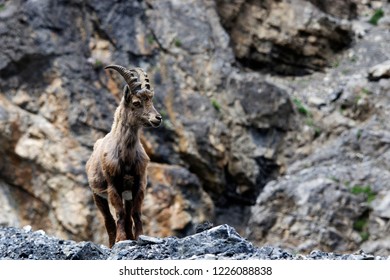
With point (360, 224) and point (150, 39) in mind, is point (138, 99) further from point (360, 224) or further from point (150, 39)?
point (150, 39)

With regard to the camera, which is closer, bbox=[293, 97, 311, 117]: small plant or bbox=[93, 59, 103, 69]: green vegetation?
bbox=[93, 59, 103, 69]: green vegetation

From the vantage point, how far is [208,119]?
2062 centimetres

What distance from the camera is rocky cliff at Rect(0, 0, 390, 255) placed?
19297mm

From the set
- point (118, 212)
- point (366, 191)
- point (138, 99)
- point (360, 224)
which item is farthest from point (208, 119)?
point (118, 212)

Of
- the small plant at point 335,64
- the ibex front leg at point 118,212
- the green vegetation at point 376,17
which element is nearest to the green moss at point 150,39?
the small plant at point 335,64

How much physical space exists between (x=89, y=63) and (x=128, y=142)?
9.78 metres

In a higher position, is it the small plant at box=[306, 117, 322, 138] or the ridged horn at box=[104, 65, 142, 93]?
the ridged horn at box=[104, 65, 142, 93]

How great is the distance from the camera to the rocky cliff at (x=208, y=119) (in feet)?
63.3

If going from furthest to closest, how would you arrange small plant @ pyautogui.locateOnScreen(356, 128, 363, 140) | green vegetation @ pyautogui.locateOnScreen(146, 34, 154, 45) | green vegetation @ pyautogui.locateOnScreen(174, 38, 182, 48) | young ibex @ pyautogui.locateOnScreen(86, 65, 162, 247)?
green vegetation @ pyautogui.locateOnScreen(174, 38, 182, 48) < green vegetation @ pyautogui.locateOnScreen(146, 34, 154, 45) < small plant @ pyautogui.locateOnScreen(356, 128, 363, 140) < young ibex @ pyautogui.locateOnScreen(86, 65, 162, 247)

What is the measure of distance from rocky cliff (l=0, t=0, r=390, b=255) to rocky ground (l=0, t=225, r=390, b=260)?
9.24m

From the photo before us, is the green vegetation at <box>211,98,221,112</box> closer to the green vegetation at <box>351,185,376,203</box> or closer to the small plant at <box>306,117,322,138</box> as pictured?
the small plant at <box>306,117,322,138</box>

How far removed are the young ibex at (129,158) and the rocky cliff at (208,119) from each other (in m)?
8.39

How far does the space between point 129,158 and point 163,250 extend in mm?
1935

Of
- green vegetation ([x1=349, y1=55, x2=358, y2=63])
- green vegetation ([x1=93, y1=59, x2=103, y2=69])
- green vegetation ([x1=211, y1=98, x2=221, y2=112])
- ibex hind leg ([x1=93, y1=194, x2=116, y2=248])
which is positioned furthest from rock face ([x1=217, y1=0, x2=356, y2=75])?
ibex hind leg ([x1=93, y1=194, x2=116, y2=248])
